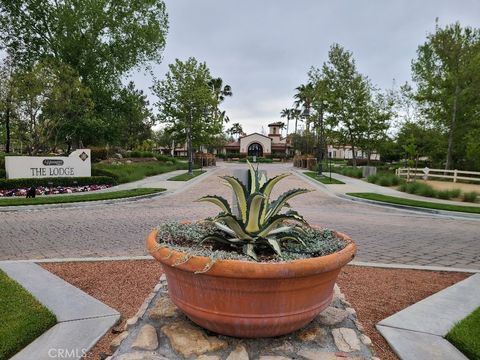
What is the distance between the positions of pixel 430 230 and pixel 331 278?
287 inches

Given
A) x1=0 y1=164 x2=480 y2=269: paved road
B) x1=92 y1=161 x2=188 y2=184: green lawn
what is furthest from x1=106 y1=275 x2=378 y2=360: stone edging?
x1=92 y1=161 x2=188 y2=184: green lawn

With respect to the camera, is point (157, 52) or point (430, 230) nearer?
point (430, 230)

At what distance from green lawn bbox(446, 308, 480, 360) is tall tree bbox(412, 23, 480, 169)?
27783 millimetres

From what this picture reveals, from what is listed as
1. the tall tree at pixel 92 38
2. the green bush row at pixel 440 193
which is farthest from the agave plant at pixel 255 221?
the tall tree at pixel 92 38

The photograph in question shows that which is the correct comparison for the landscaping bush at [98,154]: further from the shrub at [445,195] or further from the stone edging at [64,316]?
the stone edging at [64,316]

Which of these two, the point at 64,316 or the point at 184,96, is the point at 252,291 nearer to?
the point at 64,316

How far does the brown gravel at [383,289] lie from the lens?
12.1 feet

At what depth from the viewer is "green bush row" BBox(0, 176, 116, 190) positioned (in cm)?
1516

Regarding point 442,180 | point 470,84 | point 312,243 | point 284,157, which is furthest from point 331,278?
point 284,157

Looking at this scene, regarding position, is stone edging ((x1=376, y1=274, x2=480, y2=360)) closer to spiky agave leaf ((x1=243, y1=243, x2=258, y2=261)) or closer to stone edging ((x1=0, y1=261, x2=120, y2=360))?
spiky agave leaf ((x1=243, y1=243, x2=258, y2=261))

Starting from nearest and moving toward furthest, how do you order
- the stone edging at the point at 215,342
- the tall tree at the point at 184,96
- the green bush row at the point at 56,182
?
the stone edging at the point at 215,342, the green bush row at the point at 56,182, the tall tree at the point at 184,96

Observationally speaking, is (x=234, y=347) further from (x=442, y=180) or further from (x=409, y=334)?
(x=442, y=180)

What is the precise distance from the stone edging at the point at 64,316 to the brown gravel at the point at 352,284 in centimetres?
14

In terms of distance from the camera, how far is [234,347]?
283 centimetres
